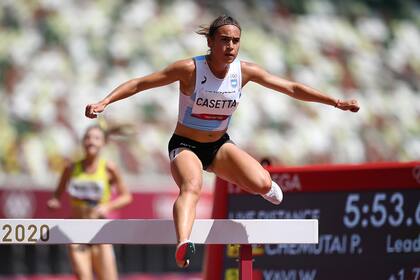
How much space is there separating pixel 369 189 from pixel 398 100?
1207cm

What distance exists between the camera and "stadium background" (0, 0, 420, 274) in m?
15.3

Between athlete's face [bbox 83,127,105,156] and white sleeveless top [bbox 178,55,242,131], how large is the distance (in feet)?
10.0

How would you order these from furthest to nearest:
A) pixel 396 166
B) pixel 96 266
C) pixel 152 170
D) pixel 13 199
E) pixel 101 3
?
pixel 101 3, pixel 152 170, pixel 13 199, pixel 96 266, pixel 396 166

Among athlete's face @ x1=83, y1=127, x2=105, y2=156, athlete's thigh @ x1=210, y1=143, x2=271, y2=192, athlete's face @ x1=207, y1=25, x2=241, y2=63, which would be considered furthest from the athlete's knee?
athlete's face @ x1=83, y1=127, x2=105, y2=156

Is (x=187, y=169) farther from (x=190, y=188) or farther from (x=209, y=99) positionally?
(x=209, y=99)

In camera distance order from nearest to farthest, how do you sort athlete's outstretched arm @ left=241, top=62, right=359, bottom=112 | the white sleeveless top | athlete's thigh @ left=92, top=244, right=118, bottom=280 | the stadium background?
the white sleeveless top → athlete's outstretched arm @ left=241, top=62, right=359, bottom=112 → athlete's thigh @ left=92, top=244, right=118, bottom=280 → the stadium background

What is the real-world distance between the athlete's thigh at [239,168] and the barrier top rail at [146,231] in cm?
34

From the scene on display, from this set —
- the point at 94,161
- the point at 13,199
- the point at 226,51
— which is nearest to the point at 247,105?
the point at 13,199

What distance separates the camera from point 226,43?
264 inches

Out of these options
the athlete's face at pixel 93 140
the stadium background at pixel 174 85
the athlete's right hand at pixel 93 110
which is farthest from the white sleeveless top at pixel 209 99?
the stadium background at pixel 174 85

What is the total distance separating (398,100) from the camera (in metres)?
19.6

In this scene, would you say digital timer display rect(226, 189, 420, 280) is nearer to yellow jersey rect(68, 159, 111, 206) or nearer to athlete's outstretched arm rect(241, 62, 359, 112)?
athlete's outstretched arm rect(241, 62, 359, 112)

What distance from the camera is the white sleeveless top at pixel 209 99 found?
22.2 ft

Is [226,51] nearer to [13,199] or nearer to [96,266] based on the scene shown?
[96,266]
